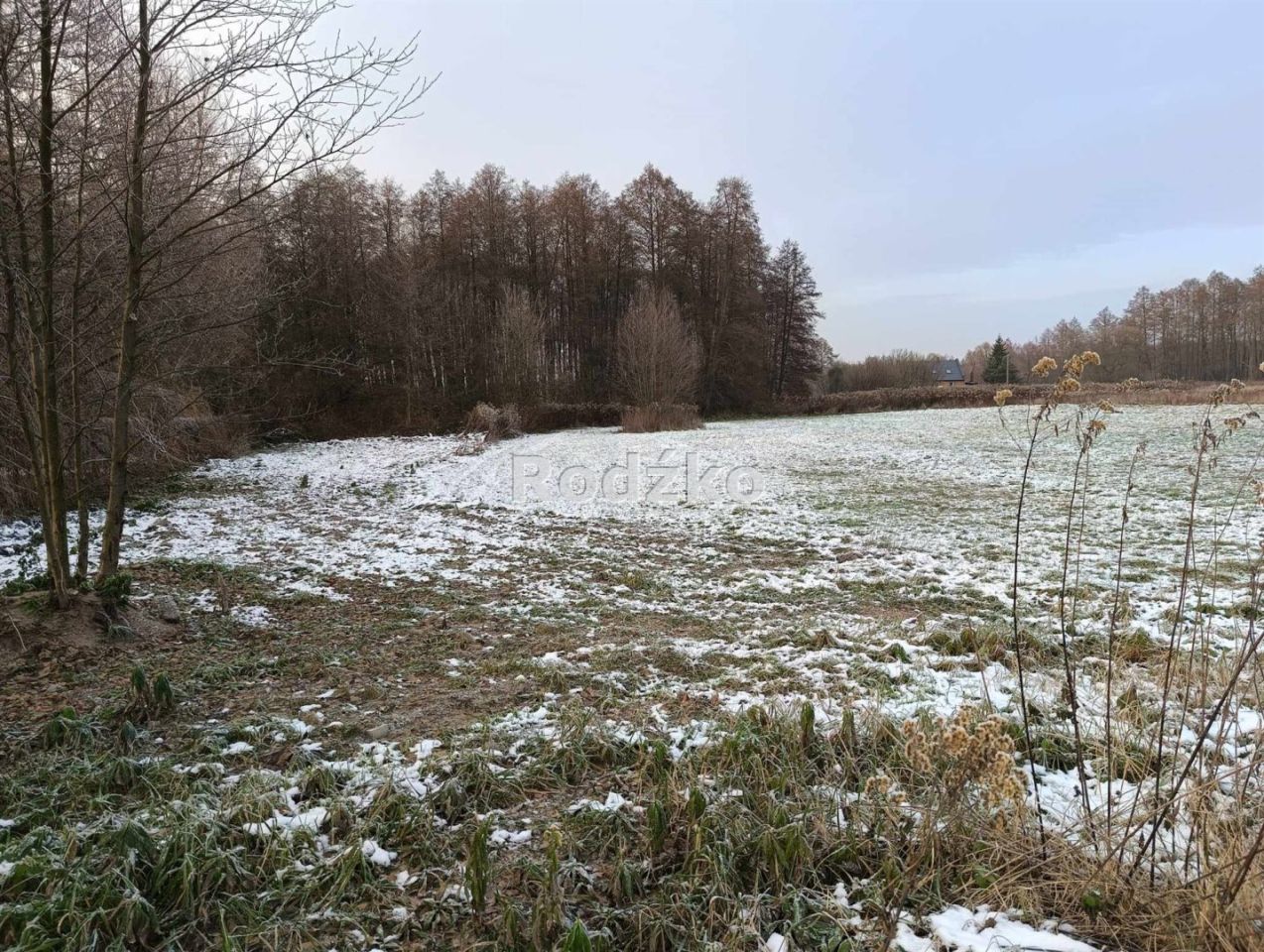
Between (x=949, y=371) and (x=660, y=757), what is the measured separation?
210 ft

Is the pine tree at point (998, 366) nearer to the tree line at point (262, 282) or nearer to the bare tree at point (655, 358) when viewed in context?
the tree line at point (262, 282)

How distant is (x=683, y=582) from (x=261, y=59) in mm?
5578

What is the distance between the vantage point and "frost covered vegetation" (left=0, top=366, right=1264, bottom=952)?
6.51 ft

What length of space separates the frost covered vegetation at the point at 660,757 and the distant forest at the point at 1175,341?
41.7 m

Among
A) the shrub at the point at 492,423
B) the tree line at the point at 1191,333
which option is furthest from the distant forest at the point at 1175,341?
the shrub at the point at 492,423

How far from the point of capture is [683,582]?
21.6ft

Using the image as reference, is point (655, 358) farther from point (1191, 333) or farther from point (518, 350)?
point (1191, 333)

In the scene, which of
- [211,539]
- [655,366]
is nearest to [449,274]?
[655,366]

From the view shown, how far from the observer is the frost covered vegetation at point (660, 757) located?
1983 mm

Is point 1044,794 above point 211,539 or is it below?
below

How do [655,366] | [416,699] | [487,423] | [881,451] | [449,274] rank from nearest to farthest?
[416,699], [881,451], [487,423], [655,366], [449,274]

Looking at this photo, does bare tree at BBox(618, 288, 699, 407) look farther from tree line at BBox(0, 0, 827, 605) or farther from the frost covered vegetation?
the frost covered vegetation

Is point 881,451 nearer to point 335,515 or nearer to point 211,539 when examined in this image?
point 335,515

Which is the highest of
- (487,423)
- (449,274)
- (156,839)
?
(449,274)
